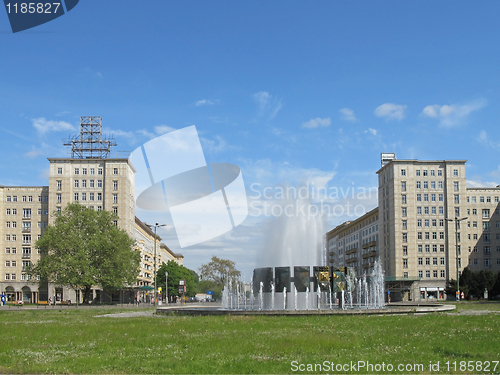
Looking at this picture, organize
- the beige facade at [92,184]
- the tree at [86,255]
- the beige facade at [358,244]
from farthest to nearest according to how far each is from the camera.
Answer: the beige facade at [358,244] → the beige facade at [92,184] → the tree at [86,255]

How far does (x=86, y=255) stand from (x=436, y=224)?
71696mm

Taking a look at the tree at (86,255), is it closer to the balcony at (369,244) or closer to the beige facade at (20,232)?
the beige facade at (20,232)

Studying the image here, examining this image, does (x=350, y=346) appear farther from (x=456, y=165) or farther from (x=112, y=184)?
(x=456, y=165)

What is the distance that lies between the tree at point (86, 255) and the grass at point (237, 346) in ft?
174

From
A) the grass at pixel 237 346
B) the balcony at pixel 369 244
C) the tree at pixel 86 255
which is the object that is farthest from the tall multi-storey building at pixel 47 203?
the grass at pixel 237 346

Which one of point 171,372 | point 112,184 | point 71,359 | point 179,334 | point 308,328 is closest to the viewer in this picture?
point 171,372

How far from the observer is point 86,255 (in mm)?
75250

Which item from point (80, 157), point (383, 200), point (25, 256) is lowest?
point (25, 256)

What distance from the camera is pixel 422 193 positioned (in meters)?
111

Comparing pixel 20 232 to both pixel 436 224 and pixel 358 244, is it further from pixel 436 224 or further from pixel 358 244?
pixel 436 224

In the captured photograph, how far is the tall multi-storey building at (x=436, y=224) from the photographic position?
356 feet

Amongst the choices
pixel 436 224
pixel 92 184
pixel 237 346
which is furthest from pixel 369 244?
pixel 237 346

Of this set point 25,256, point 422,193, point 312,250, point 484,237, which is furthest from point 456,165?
point 25,256

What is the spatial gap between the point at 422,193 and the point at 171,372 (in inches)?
4149
